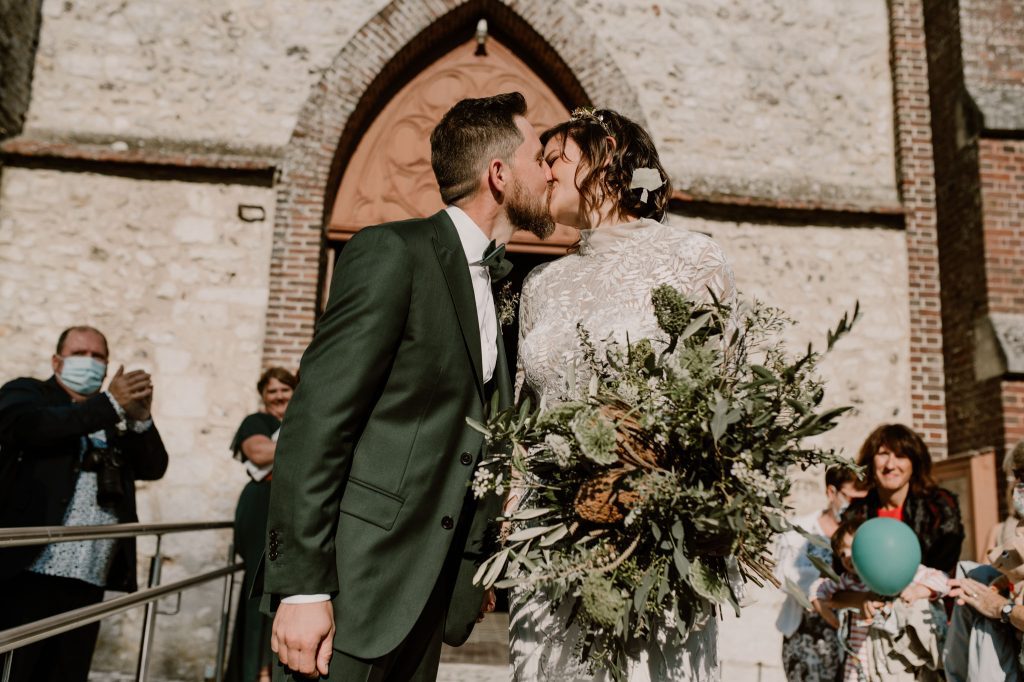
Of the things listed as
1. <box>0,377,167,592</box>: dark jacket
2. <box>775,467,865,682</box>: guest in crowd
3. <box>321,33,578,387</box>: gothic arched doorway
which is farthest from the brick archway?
<box>775,467,865,682</box>: guest in crowd

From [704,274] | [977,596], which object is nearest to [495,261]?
[704,274]

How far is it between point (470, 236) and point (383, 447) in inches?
28.2

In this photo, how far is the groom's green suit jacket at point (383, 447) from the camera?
2.08 meters

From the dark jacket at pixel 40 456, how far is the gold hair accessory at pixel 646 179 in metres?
2.93

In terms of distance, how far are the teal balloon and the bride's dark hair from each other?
2.11m

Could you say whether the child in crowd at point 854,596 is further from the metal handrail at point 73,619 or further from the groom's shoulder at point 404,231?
the metal handrail at point 73,619

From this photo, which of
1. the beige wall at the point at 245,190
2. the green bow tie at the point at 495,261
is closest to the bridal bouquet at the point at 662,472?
the green bow tie at the point at 495,261

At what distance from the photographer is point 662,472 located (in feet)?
6.41

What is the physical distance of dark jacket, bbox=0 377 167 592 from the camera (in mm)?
3971

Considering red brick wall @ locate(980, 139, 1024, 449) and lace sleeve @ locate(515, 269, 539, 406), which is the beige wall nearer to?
red brick wall @ locate(980, 139, 1024, 449)

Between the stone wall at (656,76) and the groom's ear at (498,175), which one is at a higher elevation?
the stone wall at (656,76)

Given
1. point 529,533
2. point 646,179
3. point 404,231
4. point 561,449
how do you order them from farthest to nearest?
point 646,179
point 404,231
point 529,533
point 561,449

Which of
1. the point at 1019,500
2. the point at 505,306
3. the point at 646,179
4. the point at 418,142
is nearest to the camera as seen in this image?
the point at 646,179

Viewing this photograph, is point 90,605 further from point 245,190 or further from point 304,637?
point 245,190
